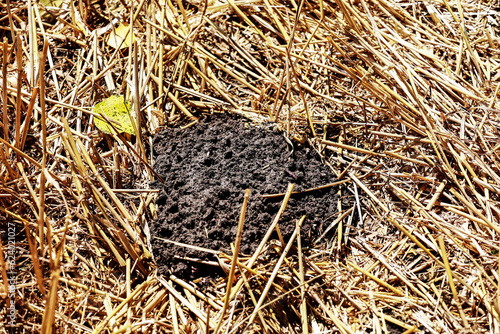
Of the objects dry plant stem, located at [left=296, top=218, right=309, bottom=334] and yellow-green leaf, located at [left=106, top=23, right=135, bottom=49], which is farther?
yellow-green leaf, located at [left=106, top=23, right=135, bottom=49]

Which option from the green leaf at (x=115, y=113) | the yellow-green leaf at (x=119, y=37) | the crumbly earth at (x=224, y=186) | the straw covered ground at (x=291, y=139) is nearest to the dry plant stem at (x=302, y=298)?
the straw covered ground at (x=291, y=139)

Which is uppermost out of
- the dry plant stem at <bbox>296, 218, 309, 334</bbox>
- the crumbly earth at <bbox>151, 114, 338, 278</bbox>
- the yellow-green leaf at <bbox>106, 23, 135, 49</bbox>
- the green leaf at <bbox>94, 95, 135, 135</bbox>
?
the yellow-green leaf at <bbox>106, 23, 135, 49</bbox>

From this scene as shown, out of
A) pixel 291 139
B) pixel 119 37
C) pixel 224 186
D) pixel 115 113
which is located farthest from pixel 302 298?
pixel 119 37

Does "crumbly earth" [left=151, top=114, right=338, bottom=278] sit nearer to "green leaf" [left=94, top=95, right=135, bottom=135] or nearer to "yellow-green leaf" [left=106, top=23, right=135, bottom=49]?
"green leaf" [left=94, top=95, right=135, bottom=135]

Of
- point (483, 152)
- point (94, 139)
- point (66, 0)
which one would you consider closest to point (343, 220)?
point (483, 152)

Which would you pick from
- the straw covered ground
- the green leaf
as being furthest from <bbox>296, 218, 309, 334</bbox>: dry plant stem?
the green leaf
